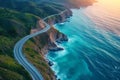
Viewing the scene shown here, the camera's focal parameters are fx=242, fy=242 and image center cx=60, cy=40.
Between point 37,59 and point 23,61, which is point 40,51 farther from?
point 23,61

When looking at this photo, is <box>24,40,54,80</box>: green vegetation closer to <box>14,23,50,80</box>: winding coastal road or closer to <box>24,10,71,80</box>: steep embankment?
<box>24,10,71,80</box>: steep embankment

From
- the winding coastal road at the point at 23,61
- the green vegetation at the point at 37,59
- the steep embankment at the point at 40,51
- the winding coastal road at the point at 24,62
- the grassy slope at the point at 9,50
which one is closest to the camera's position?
the grassy slope at the point at 9,50

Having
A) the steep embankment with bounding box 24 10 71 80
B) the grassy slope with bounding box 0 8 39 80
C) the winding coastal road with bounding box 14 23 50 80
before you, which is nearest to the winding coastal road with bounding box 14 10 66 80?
the winding coastal road with bounding box 14 23 50 80

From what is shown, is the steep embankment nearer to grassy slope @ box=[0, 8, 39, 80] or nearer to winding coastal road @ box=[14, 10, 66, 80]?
winding coastal road @ box=[14, 10, 66, 80]

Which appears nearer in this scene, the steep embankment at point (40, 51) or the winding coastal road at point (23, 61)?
the winding coastal road at point (23, 61)

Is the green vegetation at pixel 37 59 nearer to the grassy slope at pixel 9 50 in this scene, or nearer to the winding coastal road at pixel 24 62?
the winding coastal road at pixel 24 62

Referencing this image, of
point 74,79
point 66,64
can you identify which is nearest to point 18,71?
point 74,79

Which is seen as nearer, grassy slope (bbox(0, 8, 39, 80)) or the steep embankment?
grassy slope (bbox(0, 8, 39, 80))

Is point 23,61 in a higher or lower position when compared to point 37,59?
higher

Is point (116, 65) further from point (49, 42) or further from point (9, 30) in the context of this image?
point (9, 30)

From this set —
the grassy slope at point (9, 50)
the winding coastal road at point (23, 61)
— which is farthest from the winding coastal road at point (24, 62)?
the grassy slope at point (9, 50)

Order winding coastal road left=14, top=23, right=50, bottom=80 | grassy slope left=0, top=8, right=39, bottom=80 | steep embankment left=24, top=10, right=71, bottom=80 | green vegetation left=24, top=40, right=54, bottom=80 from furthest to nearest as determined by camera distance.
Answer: steep embankment left=24, top=10, right=71, bottom=80, green vegetation left=24, top=40, right=54, bottom=80, winding coastal road left=14, top=23, right=50, bottom=80, grassy slope left=0, top=8, right=39, bottom=80

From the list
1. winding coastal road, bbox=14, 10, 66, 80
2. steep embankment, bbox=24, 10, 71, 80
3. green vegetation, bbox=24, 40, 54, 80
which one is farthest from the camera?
steep embankment, bbox=24, 10, 71, 80

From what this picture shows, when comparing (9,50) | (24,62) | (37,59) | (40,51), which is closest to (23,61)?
(24,62)
